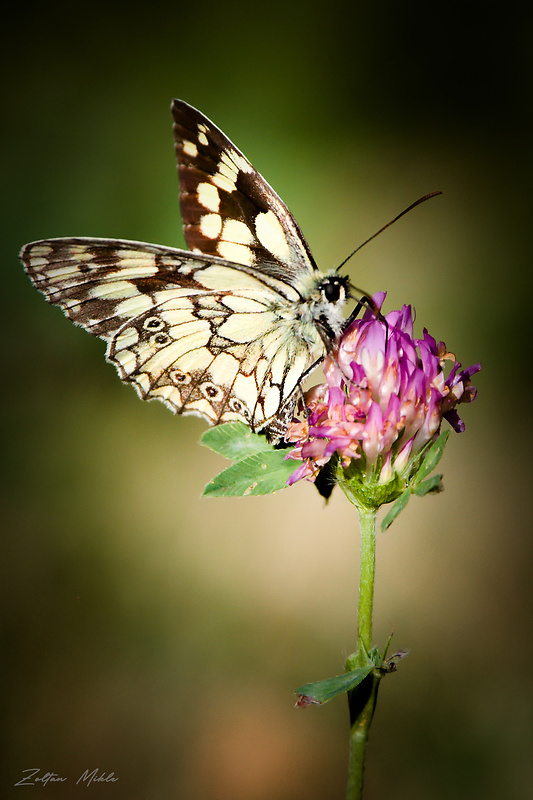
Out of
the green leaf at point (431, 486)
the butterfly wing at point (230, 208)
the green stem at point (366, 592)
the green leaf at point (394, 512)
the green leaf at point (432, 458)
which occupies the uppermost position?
the butterfly wing at point (230, 208)

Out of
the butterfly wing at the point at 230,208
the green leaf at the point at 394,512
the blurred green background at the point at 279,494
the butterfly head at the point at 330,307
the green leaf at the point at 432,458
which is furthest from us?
the blurred green background at the point at 279,494

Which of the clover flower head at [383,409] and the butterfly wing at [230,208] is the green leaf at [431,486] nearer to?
the clover flower head at [383,409]

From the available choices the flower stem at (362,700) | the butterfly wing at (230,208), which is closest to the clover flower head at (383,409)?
the flower stem at (362,700)

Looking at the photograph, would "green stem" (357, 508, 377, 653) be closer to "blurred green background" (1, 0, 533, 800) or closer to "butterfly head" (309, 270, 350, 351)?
"butterfly head" (309, 270, 350, 351)

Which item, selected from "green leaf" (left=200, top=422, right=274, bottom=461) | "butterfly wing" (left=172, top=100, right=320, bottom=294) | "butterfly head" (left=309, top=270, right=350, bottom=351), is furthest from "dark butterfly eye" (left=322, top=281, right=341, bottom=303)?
"green leaf" (left=200, top=422, right=274, bottom=461)

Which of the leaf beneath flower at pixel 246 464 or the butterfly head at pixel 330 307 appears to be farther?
the butterfly head at pixel 330 307

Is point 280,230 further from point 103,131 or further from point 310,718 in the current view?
point 103,131

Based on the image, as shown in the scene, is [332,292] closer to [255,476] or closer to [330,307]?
[330,307]

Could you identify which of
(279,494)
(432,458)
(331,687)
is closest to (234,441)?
(432,458)

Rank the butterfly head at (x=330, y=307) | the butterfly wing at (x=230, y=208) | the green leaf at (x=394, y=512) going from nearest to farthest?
the green leaf at (x=394, y=512) → the butterfly head at (x=330, y=307) → the butterfly wing at (x=230, y=208)
